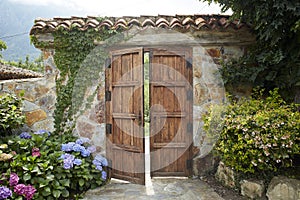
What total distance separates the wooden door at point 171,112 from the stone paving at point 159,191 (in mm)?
294

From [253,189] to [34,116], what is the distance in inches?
141

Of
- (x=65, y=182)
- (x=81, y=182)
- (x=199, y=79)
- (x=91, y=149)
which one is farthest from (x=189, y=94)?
(x=65, y=182)

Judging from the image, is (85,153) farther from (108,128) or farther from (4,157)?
(4,157)

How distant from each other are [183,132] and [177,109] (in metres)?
0.40

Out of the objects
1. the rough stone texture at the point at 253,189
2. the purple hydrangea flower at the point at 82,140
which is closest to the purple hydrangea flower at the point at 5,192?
the purple hydrangea flower at the point at 82,140

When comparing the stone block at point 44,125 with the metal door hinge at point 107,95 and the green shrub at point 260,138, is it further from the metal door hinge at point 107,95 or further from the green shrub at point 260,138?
the green shrub at point 260,138

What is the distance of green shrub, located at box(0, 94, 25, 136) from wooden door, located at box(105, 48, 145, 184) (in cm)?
136

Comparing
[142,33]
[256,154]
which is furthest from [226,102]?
[142,33]

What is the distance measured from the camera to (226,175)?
3.92 m

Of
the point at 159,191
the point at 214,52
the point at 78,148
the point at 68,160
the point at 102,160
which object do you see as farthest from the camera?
the point at 214,52

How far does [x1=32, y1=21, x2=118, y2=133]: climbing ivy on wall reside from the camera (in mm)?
4203

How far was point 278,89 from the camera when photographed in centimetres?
407

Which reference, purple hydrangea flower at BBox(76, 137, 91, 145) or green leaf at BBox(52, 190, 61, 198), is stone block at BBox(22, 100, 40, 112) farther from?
green leaf at BBox(52, 190, 61, 198)

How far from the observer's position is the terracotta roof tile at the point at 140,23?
4.07 meters
